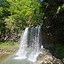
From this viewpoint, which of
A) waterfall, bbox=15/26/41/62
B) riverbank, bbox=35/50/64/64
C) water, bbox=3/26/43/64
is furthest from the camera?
waterfall, bbox=15/26/41/62

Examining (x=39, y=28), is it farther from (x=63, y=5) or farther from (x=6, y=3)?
(x=6, y=3)

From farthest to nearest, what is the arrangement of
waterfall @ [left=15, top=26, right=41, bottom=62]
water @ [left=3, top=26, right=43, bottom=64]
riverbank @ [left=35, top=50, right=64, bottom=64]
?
waterfall @ [left=15, top=26, right=41, bottom=62], water @ [left=3, top=26, right=43, bottom=64], riverbank @ [left=35, top=50, right=64, bottom=64]

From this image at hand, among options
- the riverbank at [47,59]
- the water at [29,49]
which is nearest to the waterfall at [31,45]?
the water at [29,49]

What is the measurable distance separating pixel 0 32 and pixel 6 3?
5309 millimetres

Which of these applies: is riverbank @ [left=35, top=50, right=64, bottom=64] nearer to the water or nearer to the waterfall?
the water

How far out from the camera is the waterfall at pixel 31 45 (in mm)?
19278

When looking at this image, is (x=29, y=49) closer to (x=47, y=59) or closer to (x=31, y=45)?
(x=31, y=45)

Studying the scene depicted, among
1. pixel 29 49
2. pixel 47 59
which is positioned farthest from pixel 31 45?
pixel 47 59

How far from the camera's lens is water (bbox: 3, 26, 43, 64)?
18211 mm

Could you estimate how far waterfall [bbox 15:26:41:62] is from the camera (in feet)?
63.2

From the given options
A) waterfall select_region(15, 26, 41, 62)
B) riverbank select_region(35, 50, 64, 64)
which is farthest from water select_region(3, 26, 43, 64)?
riverbank select_region(35, 50, 64, 64)

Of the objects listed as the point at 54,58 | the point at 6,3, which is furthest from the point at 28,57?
the point at 6,3

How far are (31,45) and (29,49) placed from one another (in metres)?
1.90

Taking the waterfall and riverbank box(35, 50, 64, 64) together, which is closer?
riverbank box(35, 50, 64, 64)
